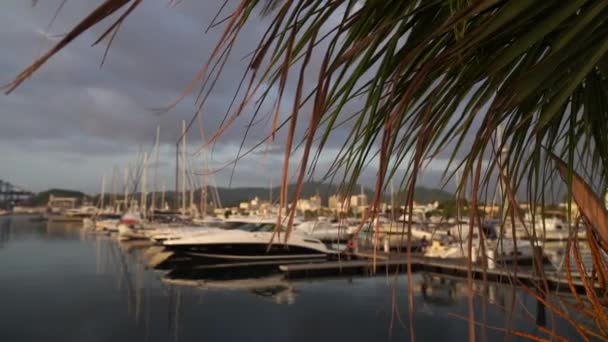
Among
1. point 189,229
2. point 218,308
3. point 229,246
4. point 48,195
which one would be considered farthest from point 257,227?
point 48,195

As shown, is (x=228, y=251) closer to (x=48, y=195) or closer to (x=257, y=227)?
(x=257, y=227)

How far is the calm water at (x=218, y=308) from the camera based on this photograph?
8.91m

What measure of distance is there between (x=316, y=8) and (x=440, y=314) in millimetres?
10588

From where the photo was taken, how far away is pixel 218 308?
10906 mm

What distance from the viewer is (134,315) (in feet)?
34.0

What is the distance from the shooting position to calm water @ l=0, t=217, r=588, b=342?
891cm

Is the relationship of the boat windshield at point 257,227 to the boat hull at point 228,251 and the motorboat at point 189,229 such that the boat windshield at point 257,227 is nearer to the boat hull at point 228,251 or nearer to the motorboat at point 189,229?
the motorboat at point 189,229

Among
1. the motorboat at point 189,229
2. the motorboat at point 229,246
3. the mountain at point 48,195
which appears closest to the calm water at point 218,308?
the motorboat at point 229,246

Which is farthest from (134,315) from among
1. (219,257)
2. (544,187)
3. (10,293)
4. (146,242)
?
(146,242)

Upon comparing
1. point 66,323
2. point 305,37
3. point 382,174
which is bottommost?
point 66,323

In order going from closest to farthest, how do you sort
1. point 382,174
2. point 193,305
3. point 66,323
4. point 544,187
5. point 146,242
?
1. point 382,174
2. point 544,187
3. point 66,323
4. point 193,305
5. point 146,242

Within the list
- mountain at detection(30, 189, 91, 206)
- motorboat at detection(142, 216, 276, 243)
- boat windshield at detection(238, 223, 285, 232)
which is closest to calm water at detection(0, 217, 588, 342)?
motorboat at detection(142, 216, 276, 243)

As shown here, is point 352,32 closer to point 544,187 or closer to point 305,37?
point 305,37

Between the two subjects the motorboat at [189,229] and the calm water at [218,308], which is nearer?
the calm water at [218,308]
